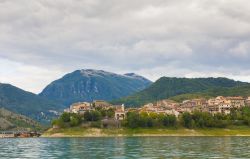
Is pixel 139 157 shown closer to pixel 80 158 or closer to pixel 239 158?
pixel 80 158

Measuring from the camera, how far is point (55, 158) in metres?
75.7

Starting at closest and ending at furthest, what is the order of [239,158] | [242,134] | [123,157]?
[239,158] → [123,157] → [242,134]

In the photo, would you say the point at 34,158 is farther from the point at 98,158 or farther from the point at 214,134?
the point at 214,134

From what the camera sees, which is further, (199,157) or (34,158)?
(34,158)

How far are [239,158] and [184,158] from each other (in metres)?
8.61

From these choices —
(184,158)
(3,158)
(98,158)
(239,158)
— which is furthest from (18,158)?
(239,158)

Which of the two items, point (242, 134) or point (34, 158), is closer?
point (34, 158)

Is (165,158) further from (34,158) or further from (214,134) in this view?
(214,134)

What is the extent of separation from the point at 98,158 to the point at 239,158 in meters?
22.8

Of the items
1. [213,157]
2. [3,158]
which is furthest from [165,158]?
[3,158]

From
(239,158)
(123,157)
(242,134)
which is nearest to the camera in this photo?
(239,158)

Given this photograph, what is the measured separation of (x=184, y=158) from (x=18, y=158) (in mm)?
28992

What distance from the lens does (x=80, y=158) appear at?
75.1 meters

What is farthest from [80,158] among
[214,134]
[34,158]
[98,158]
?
[214,134]
